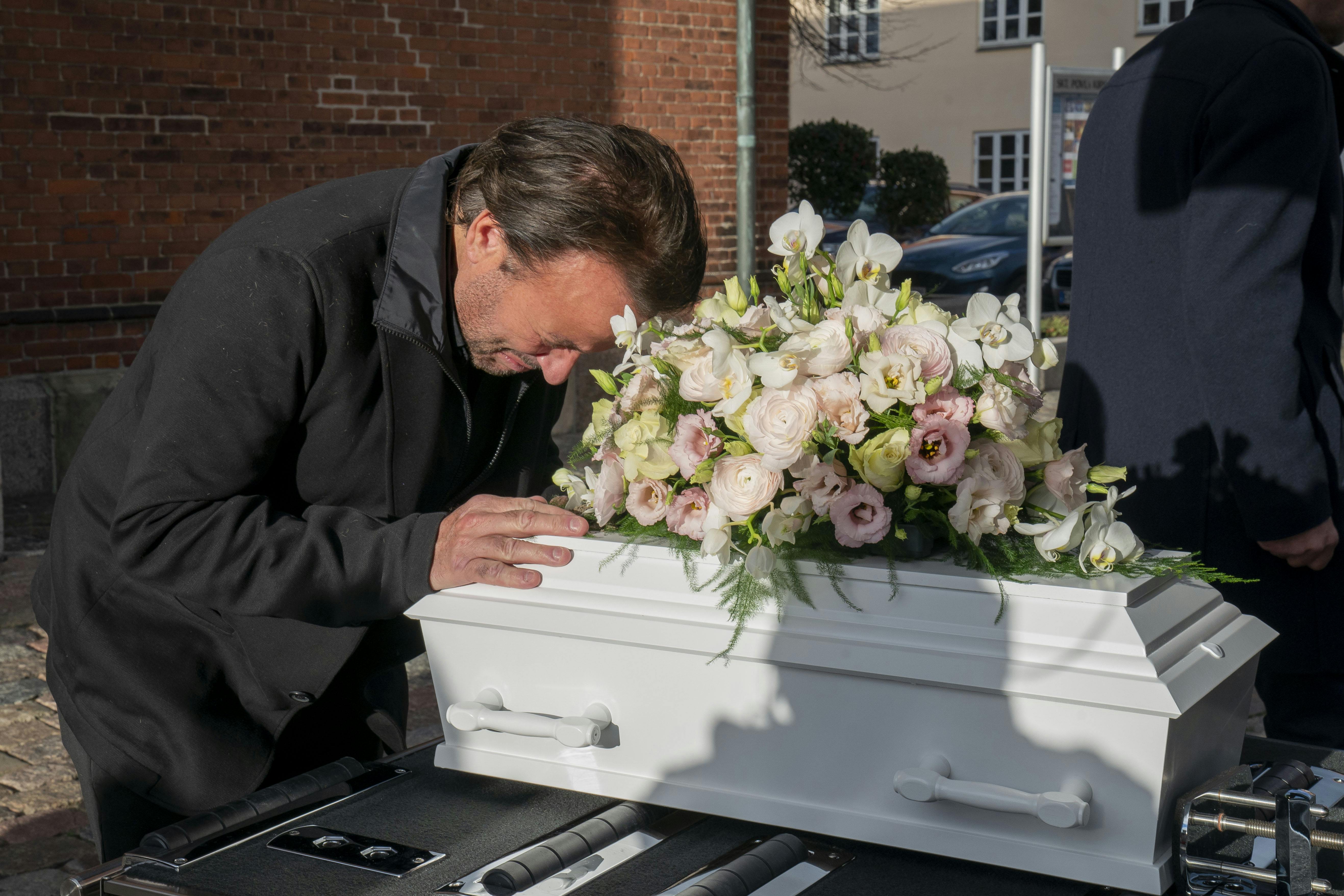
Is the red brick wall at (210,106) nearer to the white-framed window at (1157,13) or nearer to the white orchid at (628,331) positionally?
the white orchid at (628,331)

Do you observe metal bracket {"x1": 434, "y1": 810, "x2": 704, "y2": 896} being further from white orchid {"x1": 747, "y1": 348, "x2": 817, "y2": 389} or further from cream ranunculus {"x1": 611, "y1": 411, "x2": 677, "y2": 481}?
white orchid {"x1": 747, "y1": 348, "x2": 817, "y2": 389}

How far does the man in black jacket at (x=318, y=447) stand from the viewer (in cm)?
167

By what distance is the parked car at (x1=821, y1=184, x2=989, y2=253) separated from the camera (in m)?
14.7

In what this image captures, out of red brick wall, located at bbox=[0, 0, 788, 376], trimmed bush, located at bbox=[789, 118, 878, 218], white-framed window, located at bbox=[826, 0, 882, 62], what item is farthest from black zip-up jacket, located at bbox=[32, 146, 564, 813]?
white-framed window, located at bbox=[826, 0, 882, 62]

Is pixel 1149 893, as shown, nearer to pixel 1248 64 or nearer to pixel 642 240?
pixel 642 240

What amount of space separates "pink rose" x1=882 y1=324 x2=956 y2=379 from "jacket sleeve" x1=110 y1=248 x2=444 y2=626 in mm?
653

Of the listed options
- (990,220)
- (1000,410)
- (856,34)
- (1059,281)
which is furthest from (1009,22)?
(1000,410)

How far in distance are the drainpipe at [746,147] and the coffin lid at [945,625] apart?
242 inches

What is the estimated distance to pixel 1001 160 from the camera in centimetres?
2444

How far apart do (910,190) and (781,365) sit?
17414 millimetres

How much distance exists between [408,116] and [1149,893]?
7180 millimetres

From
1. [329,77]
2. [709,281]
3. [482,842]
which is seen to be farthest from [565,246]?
[709,281]

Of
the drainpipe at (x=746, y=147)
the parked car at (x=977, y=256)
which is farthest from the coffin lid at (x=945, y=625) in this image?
the parked car at (x=977, y=256)

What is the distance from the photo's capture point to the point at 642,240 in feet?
5.67
